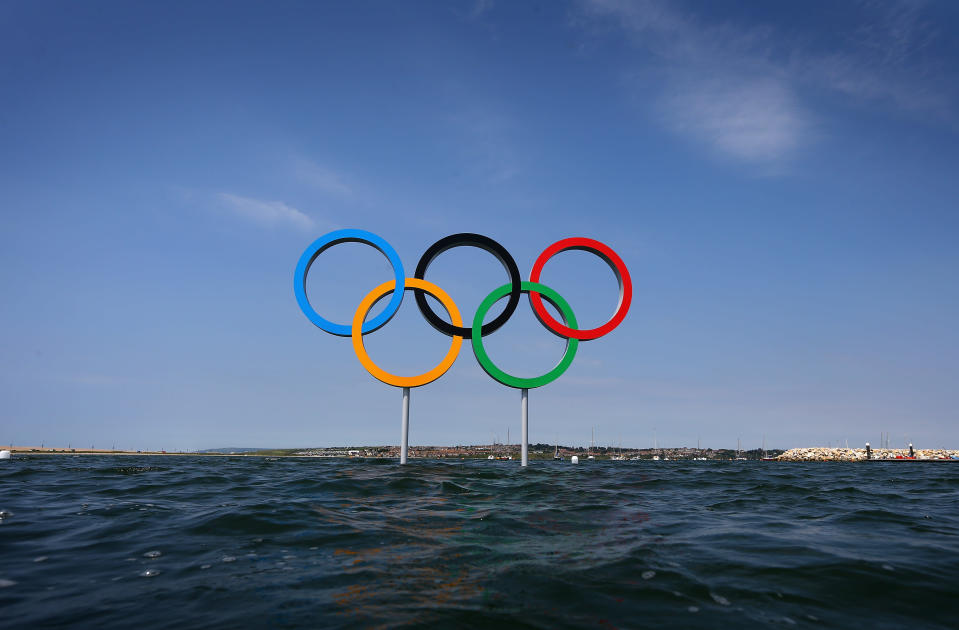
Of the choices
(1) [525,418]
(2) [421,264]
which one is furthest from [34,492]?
(1) [525,418]

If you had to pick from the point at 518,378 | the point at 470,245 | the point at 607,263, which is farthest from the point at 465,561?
the point at 607,263

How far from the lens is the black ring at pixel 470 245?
89.7 feet

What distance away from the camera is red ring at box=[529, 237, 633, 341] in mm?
27859

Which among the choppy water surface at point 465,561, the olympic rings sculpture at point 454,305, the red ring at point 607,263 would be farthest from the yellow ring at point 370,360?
the choppy water surface at point 465,561

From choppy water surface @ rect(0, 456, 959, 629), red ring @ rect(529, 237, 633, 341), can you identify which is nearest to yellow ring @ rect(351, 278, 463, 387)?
red ring @ rect(529, 237, 633, 341)

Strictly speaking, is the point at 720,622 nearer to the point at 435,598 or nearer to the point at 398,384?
the point at 435,598

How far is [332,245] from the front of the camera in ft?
93.1

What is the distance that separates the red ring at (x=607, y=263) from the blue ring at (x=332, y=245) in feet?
23.1

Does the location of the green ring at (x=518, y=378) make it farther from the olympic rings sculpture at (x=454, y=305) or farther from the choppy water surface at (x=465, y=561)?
the choppy water surface at (x=465, y=561)

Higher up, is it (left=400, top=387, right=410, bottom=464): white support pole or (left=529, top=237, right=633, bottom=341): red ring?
(left=529, top=237, right=633, bottom=341): red ring

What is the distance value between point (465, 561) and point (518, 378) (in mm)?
19430

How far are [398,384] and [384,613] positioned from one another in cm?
2129

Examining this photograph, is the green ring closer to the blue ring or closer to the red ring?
the red ring

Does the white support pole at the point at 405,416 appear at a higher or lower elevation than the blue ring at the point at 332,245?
lower
